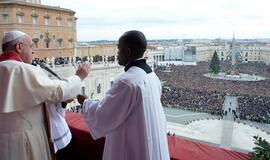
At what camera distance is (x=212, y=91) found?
6469 millimetres

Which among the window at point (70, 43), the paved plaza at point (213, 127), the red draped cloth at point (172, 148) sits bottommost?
the paved plaza at point (213, 127)

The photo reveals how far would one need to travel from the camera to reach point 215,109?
4.89 metres

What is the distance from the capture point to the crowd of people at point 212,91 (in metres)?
4.68

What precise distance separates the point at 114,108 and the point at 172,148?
1.47 feet

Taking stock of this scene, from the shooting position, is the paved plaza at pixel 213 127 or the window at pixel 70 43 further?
the window at pixel 70 43

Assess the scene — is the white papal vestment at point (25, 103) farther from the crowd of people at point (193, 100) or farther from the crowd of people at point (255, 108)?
the crowd of people at point (193, 100)

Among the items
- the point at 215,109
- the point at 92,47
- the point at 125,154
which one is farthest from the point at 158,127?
the point at 215,109

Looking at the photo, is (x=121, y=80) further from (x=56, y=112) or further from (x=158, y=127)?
(x=56, y=112)

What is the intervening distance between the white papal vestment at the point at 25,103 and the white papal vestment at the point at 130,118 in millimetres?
114

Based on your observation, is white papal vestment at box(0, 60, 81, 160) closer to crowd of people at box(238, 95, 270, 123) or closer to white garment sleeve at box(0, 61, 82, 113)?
white garment sleeve at box(0, 61, 82, 113)

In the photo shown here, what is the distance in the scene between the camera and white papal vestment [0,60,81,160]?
0.90m

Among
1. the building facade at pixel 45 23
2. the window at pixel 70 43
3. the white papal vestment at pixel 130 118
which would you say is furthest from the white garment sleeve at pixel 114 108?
the window at pixel 70 43

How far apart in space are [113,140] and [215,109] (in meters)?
4.24

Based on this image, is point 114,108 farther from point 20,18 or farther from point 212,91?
point 212,91
